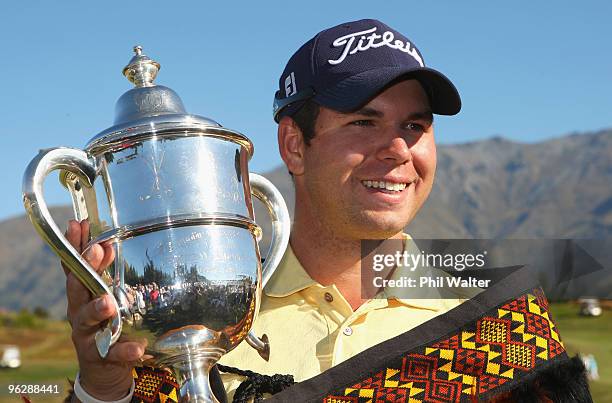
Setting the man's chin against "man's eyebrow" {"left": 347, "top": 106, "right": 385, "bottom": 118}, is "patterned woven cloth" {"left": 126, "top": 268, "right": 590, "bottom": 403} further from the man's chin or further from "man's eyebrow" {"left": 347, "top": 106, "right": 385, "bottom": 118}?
"man's eyebrow" {"left": 347, "top": 106, "right": 385, "bottom": 118}

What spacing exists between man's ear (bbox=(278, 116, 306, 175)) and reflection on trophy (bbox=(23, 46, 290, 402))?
99 cm

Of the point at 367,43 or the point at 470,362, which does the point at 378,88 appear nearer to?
the point at 367,43

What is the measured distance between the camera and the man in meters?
2.99

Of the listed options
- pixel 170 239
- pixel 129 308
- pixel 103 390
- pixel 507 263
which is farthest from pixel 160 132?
pixel 507 263

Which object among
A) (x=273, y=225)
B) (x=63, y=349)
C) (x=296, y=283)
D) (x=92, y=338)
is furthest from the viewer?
(x=63, y=349)

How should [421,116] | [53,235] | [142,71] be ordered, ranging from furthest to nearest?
[421,116] < [142,71] < [53,235]

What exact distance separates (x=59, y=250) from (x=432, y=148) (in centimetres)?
140

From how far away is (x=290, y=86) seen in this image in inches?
130

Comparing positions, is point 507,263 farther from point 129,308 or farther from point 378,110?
point 129,308

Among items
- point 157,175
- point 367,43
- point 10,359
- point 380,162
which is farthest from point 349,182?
point 10,359

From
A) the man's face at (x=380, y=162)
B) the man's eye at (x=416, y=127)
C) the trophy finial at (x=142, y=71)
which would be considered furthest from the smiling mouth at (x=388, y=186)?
the trophy finial at (x=142, y=71)

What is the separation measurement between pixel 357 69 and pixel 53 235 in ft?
4.33

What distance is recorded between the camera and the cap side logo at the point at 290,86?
3.29 m

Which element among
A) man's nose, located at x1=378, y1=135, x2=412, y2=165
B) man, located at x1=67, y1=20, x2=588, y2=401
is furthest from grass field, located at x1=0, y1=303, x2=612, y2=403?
man's nose, located at x1=378, y1=135, x2=412, y2=165
